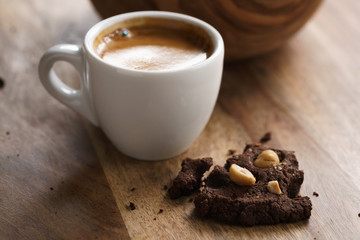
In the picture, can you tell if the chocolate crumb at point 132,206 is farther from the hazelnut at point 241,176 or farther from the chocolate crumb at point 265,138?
the chocolate crumb at point 265,138

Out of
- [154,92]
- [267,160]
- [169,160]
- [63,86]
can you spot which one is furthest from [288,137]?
[63,86]

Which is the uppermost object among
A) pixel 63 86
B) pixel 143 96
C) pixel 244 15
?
pixel 244 15

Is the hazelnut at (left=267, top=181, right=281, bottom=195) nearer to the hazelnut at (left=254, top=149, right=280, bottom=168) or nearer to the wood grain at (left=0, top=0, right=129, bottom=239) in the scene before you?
the hazelnut at (left=254, top=149, right=280, bottom=168)

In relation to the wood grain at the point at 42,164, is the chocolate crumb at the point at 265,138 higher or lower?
higher

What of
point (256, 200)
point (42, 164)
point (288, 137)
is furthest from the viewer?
point (288, 137)

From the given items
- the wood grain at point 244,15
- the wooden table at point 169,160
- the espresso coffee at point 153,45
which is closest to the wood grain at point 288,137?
the wooden table at point 169,160

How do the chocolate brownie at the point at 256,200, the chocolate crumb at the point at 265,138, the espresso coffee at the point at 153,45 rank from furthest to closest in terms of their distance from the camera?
1. the chocolate crumb at the point at 265,138
2. the espresso coffee at the point at 153,45
3. the chocolate brownie at the point at 256,200

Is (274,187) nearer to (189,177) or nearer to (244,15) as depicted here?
(189,177)
